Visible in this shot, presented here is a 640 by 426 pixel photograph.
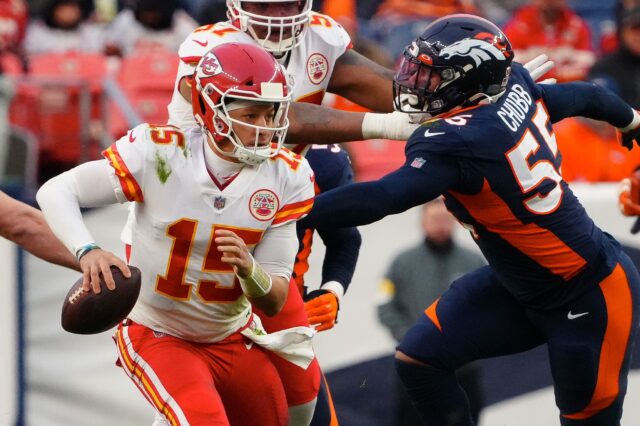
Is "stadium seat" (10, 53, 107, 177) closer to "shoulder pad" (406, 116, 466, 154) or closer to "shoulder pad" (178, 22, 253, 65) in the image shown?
"shoulder pad" (178, 22, 253, 65)

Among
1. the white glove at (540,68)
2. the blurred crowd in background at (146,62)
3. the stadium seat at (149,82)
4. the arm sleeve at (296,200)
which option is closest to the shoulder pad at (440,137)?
the arm sleeve at (296,200)

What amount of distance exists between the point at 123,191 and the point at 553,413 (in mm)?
3125

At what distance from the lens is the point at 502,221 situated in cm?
447

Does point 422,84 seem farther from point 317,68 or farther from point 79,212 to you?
point 79,212

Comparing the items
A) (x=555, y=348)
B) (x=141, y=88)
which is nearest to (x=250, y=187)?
(x=555, y=348)

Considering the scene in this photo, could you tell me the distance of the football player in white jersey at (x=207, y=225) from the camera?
159 inches

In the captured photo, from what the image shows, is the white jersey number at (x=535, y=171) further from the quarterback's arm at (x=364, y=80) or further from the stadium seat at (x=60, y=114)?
the stadium seat at (x=60, y=114)

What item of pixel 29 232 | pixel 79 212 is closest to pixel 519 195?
pixel 79 212

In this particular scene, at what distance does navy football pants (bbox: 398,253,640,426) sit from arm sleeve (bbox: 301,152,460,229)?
0.73m

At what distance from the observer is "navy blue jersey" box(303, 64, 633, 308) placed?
14.0 ft

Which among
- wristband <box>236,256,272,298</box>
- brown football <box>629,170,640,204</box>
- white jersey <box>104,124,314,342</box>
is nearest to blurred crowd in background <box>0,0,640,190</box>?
brown football <box>629,170,640,204</box>

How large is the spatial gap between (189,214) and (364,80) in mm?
1289

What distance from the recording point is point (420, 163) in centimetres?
425

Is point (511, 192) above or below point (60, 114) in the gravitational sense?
above
